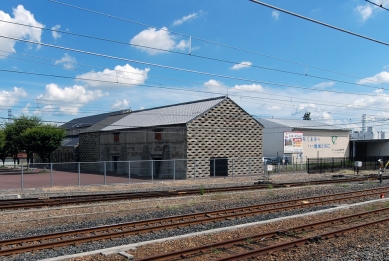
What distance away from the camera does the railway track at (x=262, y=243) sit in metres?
9.14

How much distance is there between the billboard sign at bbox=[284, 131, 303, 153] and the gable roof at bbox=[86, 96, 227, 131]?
15626mm

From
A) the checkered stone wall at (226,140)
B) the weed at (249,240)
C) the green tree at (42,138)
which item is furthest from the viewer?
the green tree at (42,138)

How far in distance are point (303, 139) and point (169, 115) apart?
961 inches

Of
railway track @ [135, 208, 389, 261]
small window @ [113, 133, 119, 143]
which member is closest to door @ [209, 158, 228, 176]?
small window @ [113, 133, 119, 143]

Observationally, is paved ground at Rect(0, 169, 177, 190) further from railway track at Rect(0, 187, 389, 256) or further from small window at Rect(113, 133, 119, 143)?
railway track at Rect(0, 187, 389, 256)

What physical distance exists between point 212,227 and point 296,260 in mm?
4268

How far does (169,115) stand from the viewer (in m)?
40.5

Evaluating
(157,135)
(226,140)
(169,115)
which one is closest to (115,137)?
(169,115)

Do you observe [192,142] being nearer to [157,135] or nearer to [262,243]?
[157,135]

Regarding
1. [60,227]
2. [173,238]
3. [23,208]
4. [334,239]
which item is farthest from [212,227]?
[23,208]

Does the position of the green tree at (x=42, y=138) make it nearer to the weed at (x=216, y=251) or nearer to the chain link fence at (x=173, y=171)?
the chain link fence at (x=173, y=171)

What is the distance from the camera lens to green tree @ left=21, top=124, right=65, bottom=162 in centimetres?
4488

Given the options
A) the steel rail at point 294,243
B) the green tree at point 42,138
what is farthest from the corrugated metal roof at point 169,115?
the steel rail at point 294,243

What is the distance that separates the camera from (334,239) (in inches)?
431
